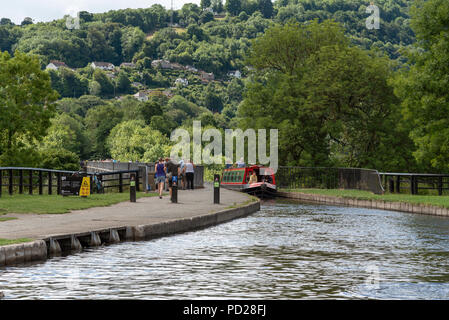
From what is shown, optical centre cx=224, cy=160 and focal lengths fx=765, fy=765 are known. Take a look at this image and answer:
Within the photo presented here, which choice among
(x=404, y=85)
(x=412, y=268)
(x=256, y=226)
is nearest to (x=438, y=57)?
(x=404, y=85)

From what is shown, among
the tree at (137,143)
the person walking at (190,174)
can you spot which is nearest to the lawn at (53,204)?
the person walking at (190,174)

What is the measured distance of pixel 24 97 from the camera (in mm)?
56875

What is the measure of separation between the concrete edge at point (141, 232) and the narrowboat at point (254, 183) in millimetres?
15160

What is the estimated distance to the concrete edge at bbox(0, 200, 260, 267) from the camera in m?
14.8

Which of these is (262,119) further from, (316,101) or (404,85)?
(404,85)

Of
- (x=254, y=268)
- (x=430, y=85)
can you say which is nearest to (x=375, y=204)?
(x=430, y=85)

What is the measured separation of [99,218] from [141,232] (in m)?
2.82

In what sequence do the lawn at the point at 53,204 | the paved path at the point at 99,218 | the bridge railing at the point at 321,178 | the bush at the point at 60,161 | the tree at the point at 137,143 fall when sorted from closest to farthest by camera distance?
the paved path at the point at 99,218 → the lawn at the point at 53,204 → the bridge railing at the point at 321,178 → the bush at the point at 60,161 → the tree at the point at 137,143

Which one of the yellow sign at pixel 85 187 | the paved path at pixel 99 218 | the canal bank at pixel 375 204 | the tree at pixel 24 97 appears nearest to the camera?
the paved path at pixel 99 218

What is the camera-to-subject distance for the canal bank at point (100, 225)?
15.7 metres

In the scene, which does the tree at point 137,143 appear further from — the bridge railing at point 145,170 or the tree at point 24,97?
the tree at point 24,97

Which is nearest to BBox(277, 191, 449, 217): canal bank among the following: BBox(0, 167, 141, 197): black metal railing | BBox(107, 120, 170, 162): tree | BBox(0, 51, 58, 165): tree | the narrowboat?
the narrowboat

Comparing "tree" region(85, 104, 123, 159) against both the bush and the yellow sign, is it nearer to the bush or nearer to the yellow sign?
the bush

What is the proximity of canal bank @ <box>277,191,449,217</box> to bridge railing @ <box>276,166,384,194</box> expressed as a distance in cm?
444
